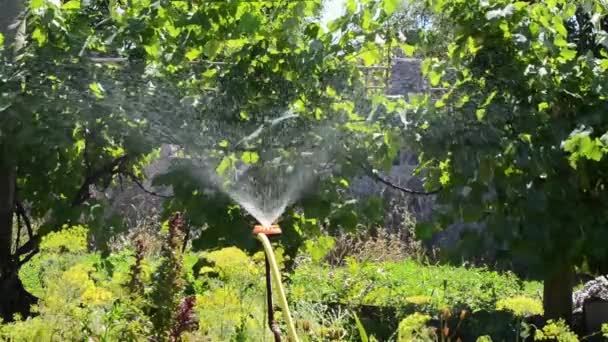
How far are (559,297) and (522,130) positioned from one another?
782 mm

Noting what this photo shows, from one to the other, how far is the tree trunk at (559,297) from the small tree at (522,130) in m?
0.18

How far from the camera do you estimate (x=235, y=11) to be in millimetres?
3574

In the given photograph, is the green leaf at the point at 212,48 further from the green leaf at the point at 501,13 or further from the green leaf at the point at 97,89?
the green leaf at the point at 501,13

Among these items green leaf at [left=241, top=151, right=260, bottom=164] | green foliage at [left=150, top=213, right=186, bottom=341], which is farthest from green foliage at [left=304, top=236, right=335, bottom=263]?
green foliage at [left=150, top=213, right=186, bottom=341]

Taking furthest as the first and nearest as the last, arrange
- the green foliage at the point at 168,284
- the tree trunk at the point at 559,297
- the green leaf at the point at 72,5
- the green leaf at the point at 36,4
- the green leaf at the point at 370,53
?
the tree trunk at the point at 559,297 < the green leaf at the point at 370,53 < the green leaf at the point at 72,5 < the green leaf at the point at 36,4 < the green foliage at the point at 168,284

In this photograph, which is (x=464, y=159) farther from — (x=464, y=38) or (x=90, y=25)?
(x=90, y=25)

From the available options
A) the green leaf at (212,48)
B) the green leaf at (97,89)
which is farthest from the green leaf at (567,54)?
the green leaf at (97,89)

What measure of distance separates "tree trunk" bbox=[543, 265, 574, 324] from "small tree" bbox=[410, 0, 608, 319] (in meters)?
0.18

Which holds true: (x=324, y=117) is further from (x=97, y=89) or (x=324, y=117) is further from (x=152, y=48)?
(x=97, y=89)

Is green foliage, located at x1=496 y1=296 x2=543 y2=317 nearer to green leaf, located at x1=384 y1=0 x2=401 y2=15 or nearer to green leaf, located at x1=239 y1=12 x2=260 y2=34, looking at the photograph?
green leaf, located at x1=384 y1=0 x2=401 y2=15

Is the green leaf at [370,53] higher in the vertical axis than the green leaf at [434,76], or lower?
higher

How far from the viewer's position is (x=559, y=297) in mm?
3875

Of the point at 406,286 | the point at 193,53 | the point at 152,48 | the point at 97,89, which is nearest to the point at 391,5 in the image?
the point at 193,53

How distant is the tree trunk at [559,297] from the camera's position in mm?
3855
